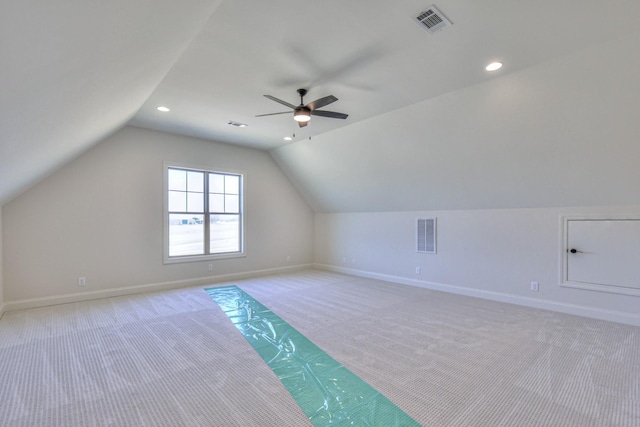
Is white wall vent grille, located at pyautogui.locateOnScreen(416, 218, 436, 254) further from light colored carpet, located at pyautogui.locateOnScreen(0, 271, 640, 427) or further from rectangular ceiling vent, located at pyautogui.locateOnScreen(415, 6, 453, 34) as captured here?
rectangular ceiling vent, located at pyautogui.locateOnScreen(415, 6, 453, 34)

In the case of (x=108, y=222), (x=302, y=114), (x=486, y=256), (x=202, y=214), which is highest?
(x=302, y=114)

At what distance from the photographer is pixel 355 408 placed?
210 centimetres

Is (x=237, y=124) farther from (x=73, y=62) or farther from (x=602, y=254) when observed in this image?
(x=602, y=254)

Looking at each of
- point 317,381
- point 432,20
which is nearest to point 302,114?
point 432,20

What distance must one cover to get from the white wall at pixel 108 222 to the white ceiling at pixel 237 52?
721 millimetres

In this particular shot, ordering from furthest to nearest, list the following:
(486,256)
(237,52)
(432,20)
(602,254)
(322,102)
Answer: (486,256), (602,254), (322,102), (237,52), (432,20)

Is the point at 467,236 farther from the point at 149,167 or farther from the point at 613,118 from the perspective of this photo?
the point at 149,167

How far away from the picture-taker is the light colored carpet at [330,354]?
81.3 inches

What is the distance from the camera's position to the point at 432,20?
241 cm

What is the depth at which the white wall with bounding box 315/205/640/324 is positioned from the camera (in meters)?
4.11

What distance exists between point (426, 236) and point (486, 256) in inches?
43.4

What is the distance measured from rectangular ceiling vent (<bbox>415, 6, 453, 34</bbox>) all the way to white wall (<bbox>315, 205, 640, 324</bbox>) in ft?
11.0

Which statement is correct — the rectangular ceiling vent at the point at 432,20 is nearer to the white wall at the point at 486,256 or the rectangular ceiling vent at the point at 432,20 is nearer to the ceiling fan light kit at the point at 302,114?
the ceiling fan light kit at the point at 302,114

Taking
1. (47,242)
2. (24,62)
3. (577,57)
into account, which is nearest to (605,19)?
(577,57)
